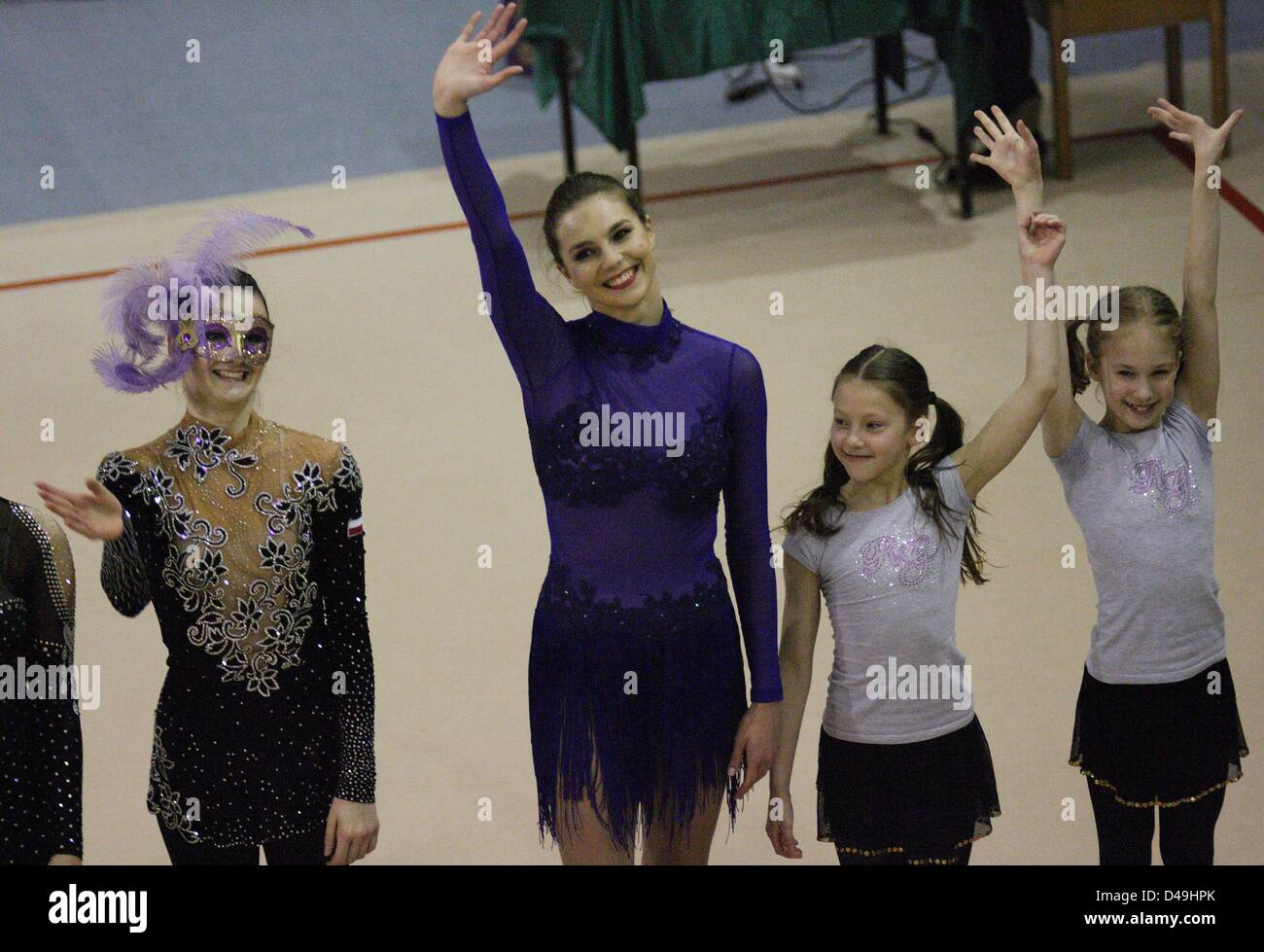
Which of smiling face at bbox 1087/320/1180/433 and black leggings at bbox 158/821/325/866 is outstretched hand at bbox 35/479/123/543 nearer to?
black leggings at bbox 158/821/325/866

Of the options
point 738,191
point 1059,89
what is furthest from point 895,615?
point 738,191

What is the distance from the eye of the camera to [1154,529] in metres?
2.66

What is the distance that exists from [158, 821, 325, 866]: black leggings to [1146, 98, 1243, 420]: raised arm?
161cm

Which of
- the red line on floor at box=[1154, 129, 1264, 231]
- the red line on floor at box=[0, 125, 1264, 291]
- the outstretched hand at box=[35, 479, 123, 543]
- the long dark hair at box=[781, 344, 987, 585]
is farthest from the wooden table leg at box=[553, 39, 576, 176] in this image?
the outstretched hand at box=[35, 479, 123, 543]

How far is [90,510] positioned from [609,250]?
84cm

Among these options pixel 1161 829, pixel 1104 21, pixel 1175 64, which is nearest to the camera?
pixel 1161 829

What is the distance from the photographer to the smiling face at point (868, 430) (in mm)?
2588

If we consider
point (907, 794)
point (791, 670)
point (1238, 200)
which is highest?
point (1238, 200)

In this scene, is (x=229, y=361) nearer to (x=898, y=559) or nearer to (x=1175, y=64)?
(x=898, y=559)

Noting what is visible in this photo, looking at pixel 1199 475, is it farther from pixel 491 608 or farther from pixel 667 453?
→ pixel 491 608

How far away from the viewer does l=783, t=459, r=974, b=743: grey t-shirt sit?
2596mm

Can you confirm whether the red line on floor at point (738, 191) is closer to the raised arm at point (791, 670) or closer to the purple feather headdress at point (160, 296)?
the purple feather headdress at point (160, 296)

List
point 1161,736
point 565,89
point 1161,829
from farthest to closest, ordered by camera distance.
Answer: point 565,89 < point 1161,829 < point 1161,736
